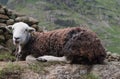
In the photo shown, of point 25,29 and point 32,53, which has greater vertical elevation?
point 25,29

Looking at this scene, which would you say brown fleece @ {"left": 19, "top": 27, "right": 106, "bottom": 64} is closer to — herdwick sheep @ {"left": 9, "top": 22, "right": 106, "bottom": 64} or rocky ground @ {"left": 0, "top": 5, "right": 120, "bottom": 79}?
herdwick sheep @ {"left": 9, "top": 22, "right": 106, "bottom": 64}

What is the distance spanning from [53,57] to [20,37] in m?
1.38

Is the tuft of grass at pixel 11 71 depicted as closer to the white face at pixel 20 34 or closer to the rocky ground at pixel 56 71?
the rocky ground at pixel 56 71

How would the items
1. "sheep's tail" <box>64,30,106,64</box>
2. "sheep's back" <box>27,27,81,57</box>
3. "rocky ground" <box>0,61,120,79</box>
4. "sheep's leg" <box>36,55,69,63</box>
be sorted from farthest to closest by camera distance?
1. "sheep's back" <box>27,27,81,57</box>
2. "sheep's leg" <box>36,55,69,63</box>
3. "sheep's tail" <box>64,30,106,64</box>
4. "rocky ground" <box>0,61,120,79</box>

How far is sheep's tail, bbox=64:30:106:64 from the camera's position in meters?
13.2

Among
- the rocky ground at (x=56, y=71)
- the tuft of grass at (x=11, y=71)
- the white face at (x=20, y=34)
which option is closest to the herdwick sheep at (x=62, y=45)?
the white face at (x=20, y=34)

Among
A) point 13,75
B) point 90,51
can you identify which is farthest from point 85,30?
point 13,75

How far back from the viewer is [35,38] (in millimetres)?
15250

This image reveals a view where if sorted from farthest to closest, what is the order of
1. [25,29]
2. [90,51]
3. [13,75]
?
[25,29] → [90,51] → [13,75]

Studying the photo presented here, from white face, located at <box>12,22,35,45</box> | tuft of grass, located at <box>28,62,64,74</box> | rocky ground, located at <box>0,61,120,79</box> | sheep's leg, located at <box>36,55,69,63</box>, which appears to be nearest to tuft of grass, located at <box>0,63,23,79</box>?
rocky ground, located at <box>0,61,120,79</box>

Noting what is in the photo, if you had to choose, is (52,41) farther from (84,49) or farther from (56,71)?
(56,71)

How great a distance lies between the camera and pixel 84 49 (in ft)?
43.4

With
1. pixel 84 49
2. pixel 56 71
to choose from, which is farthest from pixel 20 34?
pixel 84 49

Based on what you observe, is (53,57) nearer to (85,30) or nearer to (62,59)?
(62,59)
